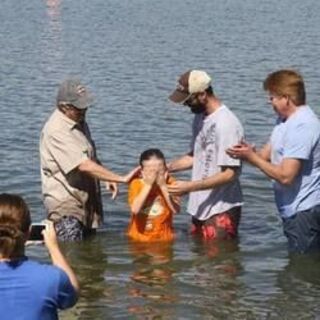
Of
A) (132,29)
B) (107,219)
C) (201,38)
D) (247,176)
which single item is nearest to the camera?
(107,219)

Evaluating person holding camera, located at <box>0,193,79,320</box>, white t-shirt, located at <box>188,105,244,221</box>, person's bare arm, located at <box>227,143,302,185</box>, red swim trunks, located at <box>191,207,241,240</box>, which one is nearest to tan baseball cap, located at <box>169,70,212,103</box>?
white t-shirt, located at <box>188,105,244,221</box>

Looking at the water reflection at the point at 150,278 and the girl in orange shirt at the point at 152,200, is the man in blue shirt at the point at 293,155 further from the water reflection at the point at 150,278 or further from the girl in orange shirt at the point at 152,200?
the water reflection at the point at 150,278

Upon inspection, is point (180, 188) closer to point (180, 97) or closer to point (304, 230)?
point (180, 97)

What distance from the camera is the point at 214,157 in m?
9.77

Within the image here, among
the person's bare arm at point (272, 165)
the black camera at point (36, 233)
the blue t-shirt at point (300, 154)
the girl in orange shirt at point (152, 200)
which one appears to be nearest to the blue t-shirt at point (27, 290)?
the black camera at point (36, 233)

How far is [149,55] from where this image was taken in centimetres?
3145

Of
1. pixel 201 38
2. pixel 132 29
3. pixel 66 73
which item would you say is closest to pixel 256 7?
pixel 132 29

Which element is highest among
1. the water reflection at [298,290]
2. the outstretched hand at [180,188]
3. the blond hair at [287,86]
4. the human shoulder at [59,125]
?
the blond hair at [287,86]

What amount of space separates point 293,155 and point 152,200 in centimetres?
184

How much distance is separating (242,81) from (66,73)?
197 inches

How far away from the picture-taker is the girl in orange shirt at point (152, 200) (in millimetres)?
10039

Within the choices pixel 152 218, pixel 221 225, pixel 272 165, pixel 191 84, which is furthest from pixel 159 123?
pixel 272 165

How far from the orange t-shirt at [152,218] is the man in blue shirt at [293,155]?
132cm

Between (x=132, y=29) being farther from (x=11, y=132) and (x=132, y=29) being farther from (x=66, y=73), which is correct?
(x=11, y=132)
